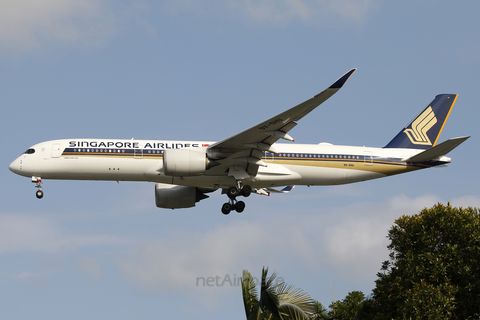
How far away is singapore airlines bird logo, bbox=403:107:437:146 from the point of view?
120 feet

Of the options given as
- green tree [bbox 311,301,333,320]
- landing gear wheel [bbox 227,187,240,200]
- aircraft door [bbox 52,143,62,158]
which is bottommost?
green tree [bbox 311,301,333,320]

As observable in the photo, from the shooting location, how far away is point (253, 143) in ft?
93.0

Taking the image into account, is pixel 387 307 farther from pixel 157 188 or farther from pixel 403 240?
pixel 157 188

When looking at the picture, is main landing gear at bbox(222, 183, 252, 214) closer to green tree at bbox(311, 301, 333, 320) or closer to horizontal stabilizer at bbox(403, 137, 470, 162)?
green tree at bbox(311, 301, 333, 320)

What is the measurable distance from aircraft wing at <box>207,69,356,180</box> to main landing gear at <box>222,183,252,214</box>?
2.87 ft

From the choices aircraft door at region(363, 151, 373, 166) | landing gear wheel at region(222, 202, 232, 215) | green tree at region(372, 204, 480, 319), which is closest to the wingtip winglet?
green tree at region(372, 204, 480, 319)

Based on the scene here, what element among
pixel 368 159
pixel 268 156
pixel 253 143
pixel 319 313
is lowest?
pixel 319 313

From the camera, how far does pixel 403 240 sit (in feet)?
79.3

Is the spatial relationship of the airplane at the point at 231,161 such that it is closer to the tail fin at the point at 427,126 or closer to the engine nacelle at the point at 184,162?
the engine nacelle at the point at 184,162

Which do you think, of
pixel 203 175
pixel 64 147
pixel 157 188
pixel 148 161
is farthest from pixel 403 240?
pixel 64 147

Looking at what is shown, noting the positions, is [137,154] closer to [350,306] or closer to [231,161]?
[231,161]

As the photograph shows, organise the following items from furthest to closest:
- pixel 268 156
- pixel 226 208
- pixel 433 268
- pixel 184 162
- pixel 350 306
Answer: pixel 226 208
pixel 268 156
pixel 184 162
pixel 350 306
pixel 433 268

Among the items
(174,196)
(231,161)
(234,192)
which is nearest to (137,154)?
(231,161)

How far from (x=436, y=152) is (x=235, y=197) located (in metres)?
12.5
